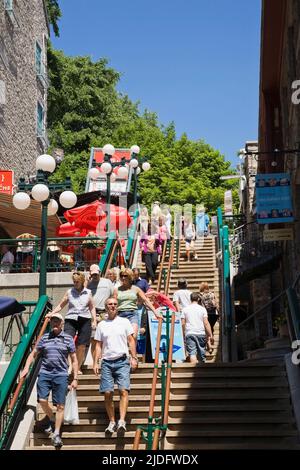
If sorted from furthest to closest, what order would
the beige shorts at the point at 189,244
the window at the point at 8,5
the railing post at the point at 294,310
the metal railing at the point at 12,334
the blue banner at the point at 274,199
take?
the window at the point at 8,5 < the beige shorts at the point at 189,244 < the blue banner at the point at 274,199 < the metal railing at the point at 12,334 < the railing post at the point at 294,310

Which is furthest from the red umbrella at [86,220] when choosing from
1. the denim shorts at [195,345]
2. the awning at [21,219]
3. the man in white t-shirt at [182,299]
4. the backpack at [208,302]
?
the denim shorts at [195,345]

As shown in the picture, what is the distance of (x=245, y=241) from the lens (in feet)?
74.0

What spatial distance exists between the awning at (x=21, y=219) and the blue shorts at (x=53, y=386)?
10667 millimetres

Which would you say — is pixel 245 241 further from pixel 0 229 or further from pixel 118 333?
pixel 118 333

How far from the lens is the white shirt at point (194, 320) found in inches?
450

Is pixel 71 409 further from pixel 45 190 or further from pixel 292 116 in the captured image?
pixel 292 116

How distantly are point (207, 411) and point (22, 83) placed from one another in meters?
21.0

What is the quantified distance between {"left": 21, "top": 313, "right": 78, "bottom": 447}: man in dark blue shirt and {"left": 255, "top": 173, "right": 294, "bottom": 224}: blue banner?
7.13 meters

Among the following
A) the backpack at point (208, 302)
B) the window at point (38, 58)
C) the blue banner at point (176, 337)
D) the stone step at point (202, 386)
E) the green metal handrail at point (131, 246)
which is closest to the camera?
the stone step at point (202, 386)

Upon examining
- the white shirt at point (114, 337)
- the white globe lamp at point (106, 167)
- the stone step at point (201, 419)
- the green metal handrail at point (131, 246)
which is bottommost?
the stone step at point (201, 419)

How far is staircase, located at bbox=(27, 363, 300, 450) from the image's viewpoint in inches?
334

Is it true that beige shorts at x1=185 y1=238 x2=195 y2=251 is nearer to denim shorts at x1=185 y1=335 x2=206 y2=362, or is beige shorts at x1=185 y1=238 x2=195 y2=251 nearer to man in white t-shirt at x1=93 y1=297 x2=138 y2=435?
denim shorts at x1=185 y1=335 x2=206 y2=362

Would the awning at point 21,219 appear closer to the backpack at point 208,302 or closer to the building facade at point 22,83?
the building facade at point 22,83

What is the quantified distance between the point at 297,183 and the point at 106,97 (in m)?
32.6
